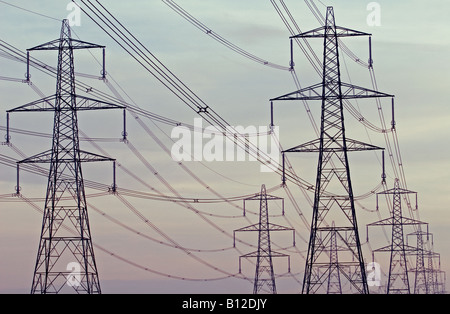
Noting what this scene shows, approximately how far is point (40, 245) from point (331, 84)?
1869 cm

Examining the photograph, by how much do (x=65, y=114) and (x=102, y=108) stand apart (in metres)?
2.75

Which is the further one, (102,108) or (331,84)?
(331,84)

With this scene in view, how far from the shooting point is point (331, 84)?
63.7 m

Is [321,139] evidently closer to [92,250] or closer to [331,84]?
[331,84]

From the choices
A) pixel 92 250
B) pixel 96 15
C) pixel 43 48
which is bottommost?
pixel 92 250

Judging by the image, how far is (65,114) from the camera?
60.6 m
